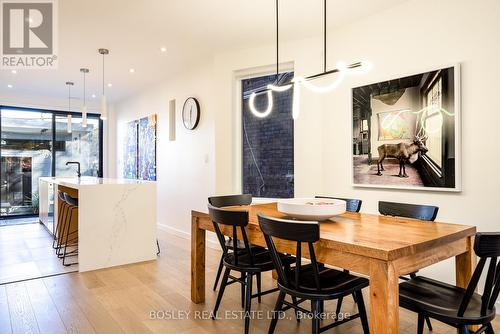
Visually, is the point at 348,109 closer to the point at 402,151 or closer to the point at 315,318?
the point at 402,151

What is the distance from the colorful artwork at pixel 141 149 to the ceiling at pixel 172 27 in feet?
4.57

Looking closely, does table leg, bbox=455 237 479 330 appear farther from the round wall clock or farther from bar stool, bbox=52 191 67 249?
bar stool, bbox=52 191 67 249

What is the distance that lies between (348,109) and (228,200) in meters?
1.62

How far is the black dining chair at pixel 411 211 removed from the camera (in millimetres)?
2289

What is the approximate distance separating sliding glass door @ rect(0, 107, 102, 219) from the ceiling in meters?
2.14

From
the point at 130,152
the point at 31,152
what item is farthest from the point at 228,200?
the point at 31,152

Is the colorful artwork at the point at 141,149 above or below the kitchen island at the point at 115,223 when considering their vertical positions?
above

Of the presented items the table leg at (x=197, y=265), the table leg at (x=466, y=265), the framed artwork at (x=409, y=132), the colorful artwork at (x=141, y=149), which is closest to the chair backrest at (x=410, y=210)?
the table leg at (x=466, y=265)

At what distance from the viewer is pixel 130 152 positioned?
23.0ft

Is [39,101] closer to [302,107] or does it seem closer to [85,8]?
[85,8]

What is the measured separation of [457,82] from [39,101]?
7489 millimetres

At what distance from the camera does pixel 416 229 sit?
6.34 feet

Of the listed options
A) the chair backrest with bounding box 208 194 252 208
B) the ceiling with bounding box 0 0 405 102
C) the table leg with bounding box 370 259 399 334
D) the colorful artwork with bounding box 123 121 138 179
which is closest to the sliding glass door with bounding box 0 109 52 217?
the colorful artwork with bounding box 123 121 138 179

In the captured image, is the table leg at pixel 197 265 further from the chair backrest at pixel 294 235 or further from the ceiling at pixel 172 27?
the ceiling at pixel 172 27
